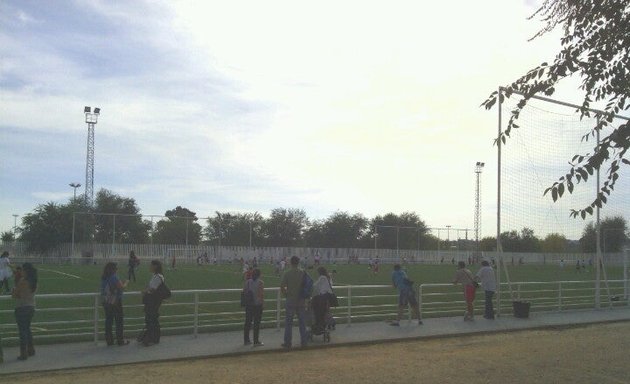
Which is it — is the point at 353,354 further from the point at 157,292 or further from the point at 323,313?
the point at 157,292

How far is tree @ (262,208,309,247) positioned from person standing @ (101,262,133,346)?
104899 mm

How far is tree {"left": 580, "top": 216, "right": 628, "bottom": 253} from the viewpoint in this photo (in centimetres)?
2266

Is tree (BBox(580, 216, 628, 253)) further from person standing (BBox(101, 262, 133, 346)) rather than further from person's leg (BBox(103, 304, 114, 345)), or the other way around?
person's leg (BBox(103, 304, 114, 345))

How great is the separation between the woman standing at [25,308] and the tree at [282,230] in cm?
10617

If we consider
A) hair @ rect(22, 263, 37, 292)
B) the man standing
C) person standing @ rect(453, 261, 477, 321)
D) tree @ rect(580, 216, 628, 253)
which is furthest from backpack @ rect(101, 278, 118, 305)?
tree @ rect(580, 216, 628, 253)

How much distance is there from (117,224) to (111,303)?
7989 centimetres

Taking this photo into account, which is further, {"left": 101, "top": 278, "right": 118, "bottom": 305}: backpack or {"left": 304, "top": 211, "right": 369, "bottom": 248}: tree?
{"left": 304, "top": 211, "right": 369, "bottom": 248}: tree

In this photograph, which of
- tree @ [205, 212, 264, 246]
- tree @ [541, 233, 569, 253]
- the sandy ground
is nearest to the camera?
the sandy ground

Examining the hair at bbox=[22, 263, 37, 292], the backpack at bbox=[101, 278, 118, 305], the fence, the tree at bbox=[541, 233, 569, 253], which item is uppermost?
the tree at bbox=[541, 233, 569, 253]

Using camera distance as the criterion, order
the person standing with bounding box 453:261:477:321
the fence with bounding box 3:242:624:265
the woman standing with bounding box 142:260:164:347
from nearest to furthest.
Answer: the woman standing with bounding box 142:260:164:347, the person standing with bounding box 453:261:477:321, the fence with bounding box 3:242:624:265

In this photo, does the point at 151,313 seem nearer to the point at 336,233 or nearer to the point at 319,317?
the point at 319,317

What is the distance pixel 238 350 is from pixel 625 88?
814 centimetres

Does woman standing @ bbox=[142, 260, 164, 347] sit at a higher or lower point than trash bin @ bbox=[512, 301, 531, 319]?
higher

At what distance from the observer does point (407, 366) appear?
10922mm
